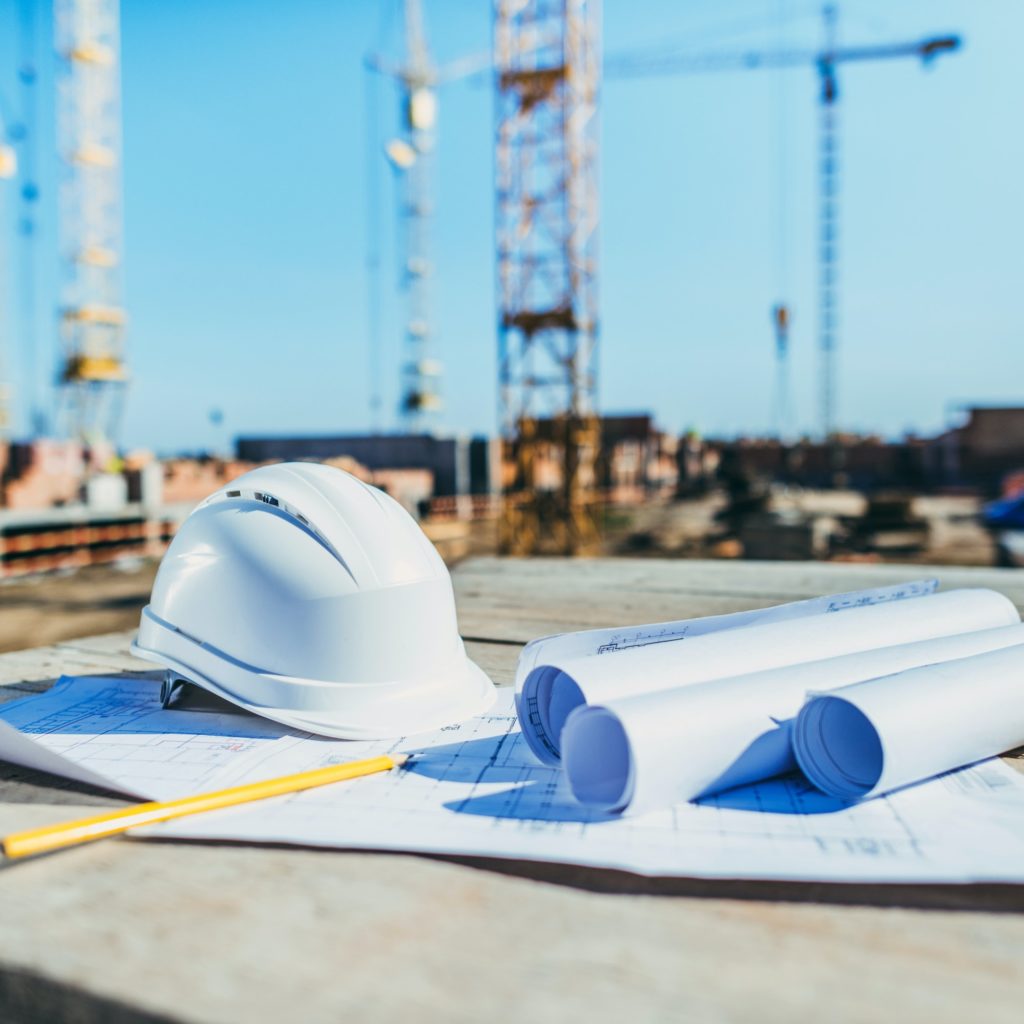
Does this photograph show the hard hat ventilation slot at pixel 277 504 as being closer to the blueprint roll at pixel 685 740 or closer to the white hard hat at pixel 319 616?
the white hard hat at pixel 319 616

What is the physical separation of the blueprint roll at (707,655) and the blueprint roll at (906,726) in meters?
0.22

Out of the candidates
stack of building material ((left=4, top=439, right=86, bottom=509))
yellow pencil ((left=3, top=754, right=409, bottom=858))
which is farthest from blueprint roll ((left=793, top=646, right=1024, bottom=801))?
stack of building material ((left=4, top=439, right=86, bottom=509))

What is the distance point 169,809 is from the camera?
142cm

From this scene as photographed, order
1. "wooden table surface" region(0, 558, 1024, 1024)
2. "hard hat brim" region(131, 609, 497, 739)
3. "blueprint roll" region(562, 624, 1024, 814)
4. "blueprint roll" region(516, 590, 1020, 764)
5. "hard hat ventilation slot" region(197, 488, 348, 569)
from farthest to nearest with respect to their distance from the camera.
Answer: "hard hat ventilation slot" region(197, 488, 348, 569), "hard hat brim" region(131, 609, 497, 739), "blueprint roll" region(516, 590, 1020, 764), "blueprint roll" region(562, 624, 1024, 814), "wooden table surface" region(0, 558, 1024, 1024)

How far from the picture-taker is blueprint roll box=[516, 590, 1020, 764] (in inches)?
64.3

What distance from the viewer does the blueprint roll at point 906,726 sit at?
4.83 ft

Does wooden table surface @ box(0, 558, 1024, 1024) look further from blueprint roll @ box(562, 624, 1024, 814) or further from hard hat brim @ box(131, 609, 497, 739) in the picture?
hard hat brim @ box(131, 609, 497, 739)

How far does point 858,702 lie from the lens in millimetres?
1468

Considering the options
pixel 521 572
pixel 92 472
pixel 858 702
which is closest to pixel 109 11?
pixel 92 472

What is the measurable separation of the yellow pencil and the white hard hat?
0.30m

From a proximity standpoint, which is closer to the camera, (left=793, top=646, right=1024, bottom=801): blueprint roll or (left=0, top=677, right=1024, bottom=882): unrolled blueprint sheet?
(left=0, top=677, right=1024, bottom=882): unrolled blueprint sheet

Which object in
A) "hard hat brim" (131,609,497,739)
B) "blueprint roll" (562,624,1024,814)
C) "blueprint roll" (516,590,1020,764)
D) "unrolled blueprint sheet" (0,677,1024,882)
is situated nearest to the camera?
"unrolled blueprint sheet" (0,677,1024,882)

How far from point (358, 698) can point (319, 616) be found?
0.20m

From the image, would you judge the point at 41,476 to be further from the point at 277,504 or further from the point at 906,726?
the point at 906,726
